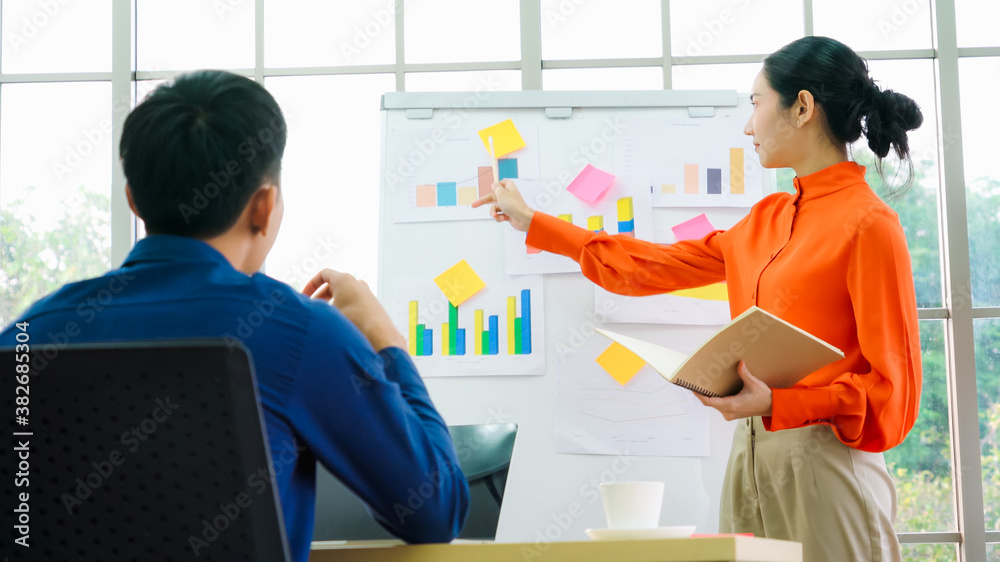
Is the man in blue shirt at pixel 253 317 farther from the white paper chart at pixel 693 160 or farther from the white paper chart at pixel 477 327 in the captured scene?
the white paper chart at pixel 693 160

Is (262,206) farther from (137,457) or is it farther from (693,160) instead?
(693,160)

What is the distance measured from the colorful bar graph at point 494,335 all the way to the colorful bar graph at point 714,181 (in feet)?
2.37

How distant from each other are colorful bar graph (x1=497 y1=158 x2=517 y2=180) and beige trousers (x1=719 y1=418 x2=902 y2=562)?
1034 millimetres

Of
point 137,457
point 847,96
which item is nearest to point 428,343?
point 847,96

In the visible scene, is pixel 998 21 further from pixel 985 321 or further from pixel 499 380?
pixel 499 380

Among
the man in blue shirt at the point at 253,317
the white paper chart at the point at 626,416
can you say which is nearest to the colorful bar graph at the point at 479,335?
the white paper chart at the point at 626,416

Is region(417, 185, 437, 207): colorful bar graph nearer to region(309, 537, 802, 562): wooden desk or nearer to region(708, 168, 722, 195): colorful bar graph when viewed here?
region(708, 168, 722, 195): colorful bar graph

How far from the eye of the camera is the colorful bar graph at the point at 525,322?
2344 millimetres

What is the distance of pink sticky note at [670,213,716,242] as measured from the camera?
2.38 m

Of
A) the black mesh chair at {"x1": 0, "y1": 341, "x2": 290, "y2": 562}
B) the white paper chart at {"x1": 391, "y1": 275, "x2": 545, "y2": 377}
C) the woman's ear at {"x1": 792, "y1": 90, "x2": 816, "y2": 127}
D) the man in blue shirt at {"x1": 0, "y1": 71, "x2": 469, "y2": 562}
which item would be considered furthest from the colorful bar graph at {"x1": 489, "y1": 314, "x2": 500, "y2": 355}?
the black mesh chair at {"x1": 0, "y1": 341, "x2": 290, "y2": 562}

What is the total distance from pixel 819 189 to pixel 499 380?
3.21 ft

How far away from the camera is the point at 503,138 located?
2453 millimetres

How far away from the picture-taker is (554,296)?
2.37 m

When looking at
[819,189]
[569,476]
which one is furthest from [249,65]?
A: [819,189]
